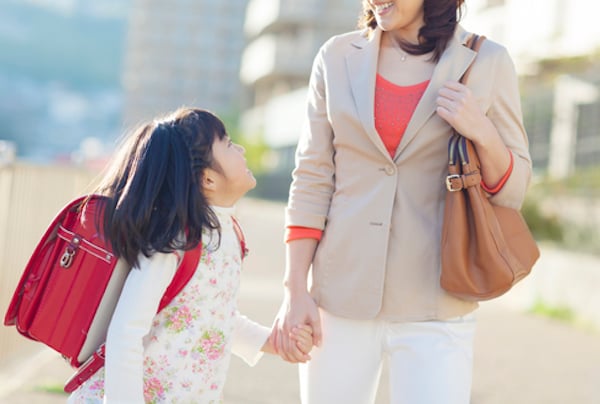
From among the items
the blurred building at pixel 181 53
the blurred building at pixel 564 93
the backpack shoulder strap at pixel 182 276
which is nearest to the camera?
the backpack shoulder strap at pixel 182 276

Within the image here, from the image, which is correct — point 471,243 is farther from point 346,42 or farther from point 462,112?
point 346,42

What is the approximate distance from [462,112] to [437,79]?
18 cm

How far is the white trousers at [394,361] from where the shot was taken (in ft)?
9.20

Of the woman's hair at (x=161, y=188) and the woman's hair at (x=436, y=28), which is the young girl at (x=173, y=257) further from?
the woman's hair at (x=436, y=28)

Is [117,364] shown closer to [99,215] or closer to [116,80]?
[99,215]

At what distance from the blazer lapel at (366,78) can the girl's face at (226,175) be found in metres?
0.36

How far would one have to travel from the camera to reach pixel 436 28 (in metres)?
2.98

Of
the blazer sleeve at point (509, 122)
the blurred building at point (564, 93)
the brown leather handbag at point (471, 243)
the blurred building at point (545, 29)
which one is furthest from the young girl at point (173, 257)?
the blurred building at point (564, 93)

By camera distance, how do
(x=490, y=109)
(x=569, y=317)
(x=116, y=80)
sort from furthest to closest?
(x=116, y=80), (x=569, y=317), (x=490, y=109)

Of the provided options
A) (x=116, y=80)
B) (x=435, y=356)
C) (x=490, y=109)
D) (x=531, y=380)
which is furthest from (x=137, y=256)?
(x=116, y=80)

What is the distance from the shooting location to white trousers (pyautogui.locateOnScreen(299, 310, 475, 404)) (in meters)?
2.80

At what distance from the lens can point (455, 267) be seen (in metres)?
2.80

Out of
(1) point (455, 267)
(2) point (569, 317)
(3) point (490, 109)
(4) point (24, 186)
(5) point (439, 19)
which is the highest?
(5) point (439, 19)

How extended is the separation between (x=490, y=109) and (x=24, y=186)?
15.3ft
